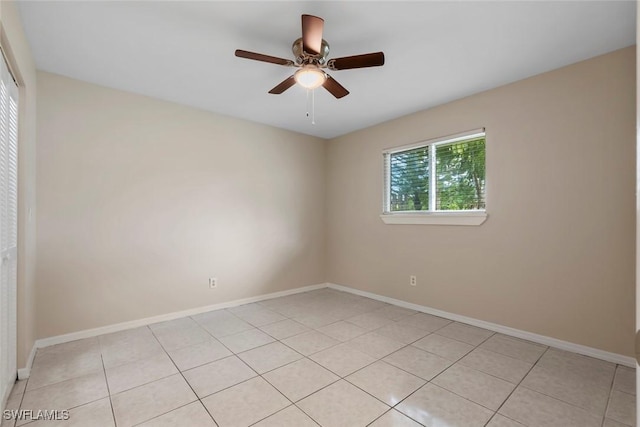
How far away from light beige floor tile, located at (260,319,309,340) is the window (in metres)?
1.70

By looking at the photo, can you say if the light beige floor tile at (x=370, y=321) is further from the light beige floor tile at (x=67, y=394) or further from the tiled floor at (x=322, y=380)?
the light beige floor tile at (x=67, y=394)

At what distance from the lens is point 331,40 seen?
2113 millimetres

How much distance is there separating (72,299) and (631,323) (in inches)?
178

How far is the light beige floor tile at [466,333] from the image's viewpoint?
8.69 feet

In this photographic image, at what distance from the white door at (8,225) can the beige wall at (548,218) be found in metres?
3.43

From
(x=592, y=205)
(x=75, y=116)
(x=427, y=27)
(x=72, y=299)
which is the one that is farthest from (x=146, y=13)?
(x=592, y=205)

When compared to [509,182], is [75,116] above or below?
above

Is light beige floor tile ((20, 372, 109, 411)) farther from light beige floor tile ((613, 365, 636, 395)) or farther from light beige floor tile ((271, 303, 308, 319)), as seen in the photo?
light beige floor tile ((613, 365, 636, 395))

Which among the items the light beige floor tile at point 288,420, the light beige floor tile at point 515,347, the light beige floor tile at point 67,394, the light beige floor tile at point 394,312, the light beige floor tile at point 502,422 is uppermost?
the light beige floor tile at point 515,347

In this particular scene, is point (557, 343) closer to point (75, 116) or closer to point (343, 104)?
point (343, 104)

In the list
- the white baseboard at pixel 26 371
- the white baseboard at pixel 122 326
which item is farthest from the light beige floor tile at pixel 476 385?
the white baseboard at pixel 26 371

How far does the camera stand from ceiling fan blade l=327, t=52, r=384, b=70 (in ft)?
6.12

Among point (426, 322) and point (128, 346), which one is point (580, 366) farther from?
point (128, 346)

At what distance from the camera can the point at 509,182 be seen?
274cm
